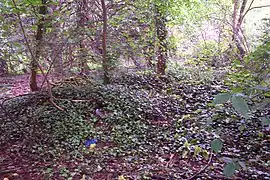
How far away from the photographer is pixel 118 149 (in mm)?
3312

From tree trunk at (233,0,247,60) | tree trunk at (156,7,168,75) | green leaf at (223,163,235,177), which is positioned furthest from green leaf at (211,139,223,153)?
tree trunk at (233,0,247,60)

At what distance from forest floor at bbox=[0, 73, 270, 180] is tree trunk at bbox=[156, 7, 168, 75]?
1046 millimetres

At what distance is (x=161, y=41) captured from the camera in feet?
19.2

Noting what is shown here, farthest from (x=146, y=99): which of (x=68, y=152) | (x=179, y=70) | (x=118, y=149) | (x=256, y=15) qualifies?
(x=256, y=15)

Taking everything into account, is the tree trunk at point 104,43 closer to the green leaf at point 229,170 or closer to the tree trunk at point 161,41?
the tree trunk at point 161,41

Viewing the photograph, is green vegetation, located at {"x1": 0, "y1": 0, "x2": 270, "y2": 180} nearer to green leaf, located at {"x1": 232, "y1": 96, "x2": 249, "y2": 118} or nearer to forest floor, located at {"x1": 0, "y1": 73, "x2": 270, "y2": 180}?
forest floor, located at {"x1": 0, "y1": 73, "x2": 270, "y2": 180}

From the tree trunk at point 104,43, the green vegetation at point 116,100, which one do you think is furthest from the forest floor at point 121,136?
the tree trunk at point 104,43

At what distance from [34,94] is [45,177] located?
2100 mm

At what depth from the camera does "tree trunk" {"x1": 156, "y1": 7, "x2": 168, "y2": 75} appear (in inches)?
223

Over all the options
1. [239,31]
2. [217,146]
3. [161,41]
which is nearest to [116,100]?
[161,41]

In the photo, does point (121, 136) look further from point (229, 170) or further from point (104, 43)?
point (229, 170)

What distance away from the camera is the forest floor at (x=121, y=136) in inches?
110

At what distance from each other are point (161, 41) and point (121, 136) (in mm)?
2912

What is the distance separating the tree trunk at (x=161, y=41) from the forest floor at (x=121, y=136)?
1.05 m
